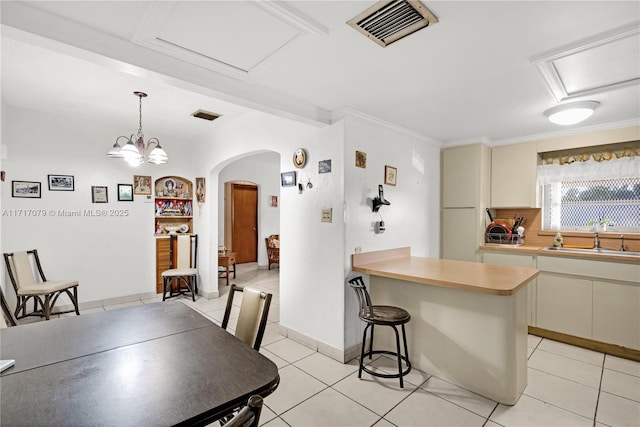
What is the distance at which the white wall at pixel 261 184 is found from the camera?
7219mm

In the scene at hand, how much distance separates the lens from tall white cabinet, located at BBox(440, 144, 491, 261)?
3990 mm

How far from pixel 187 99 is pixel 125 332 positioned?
2623 mm

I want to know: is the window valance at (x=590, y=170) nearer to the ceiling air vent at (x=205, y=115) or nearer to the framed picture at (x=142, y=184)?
the ceiling air vent at (x=205, y=115)

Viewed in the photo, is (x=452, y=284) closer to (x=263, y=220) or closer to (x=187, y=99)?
(x=187, y=99)

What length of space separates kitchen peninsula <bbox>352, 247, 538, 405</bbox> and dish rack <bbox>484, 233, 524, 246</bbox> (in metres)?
1.34

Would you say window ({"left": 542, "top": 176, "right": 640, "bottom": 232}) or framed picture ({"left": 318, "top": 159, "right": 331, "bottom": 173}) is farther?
window ({"left": 542, "top": 176, "right": 640, "bottom": 232})

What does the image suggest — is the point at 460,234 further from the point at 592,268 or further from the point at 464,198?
the point at 592,268

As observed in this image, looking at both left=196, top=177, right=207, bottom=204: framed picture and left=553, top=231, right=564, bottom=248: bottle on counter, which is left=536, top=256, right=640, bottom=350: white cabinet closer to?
left=553, top=231, right=564, bottom=248: bottle on counter

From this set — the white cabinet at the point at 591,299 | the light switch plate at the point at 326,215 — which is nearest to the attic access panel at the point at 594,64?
the white cabinet at the point at 591,299

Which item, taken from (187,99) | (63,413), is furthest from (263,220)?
(63,413)

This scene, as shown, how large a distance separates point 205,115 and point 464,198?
3.65 metres

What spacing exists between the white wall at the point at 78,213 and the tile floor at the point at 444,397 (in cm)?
312

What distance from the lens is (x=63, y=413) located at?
1.02 m

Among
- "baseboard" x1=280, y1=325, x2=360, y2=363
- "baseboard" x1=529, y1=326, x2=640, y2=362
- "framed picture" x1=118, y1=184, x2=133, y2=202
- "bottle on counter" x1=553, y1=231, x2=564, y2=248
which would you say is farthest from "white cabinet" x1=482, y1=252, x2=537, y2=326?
"framed picture" x1=118, y1=184, x2=133, y2=202
